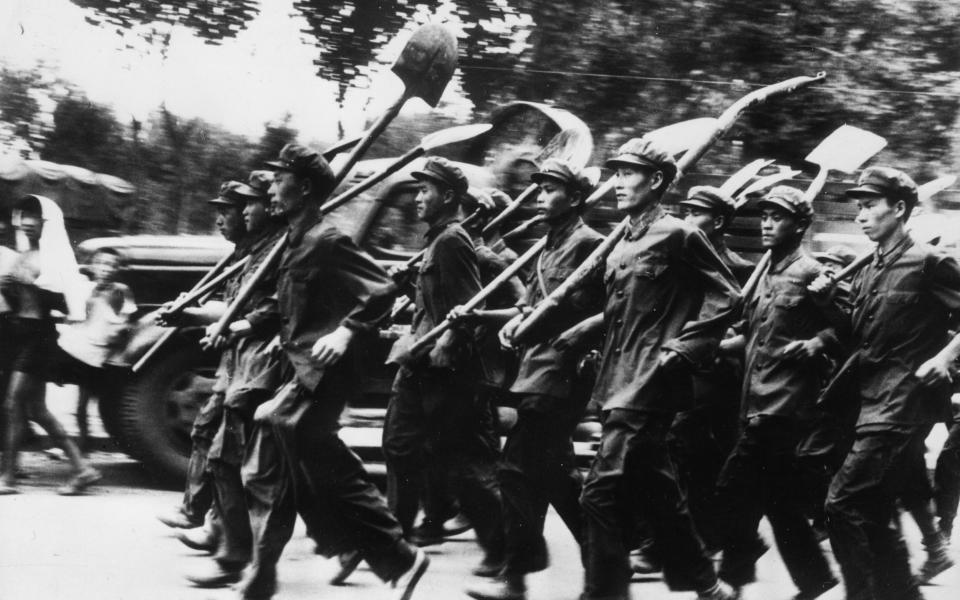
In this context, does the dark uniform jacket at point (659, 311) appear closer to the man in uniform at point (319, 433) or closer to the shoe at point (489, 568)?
the man in uniform at point (319, 433)

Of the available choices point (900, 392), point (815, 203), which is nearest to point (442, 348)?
point (900, 392)

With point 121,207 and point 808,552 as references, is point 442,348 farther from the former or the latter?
point 121,207

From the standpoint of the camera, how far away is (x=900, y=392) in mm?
4977

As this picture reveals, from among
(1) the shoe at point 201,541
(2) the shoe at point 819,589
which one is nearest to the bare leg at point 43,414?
(1) the shoe at point 201,541

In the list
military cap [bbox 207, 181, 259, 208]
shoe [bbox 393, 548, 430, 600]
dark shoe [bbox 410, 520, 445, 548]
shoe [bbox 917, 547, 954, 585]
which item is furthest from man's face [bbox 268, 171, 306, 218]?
shoe [bbox 917, 547, 954, 585]

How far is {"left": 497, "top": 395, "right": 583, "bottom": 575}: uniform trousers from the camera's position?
5.62 metres

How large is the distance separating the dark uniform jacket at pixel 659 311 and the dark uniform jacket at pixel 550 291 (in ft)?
1.37

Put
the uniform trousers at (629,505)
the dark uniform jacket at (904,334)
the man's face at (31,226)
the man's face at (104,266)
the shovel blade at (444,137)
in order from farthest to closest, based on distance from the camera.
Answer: the man's face at (104,266)
the man's face at (31,226)
the shovel blade at (444,137)
the dark uniform jacket at (904,334)
the uniform trousers at (629,505)

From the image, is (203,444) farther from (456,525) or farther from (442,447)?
(456,525)

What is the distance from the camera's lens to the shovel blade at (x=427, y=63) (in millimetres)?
6410

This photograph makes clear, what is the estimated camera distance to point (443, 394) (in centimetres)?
614

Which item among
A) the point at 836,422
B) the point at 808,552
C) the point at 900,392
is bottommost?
the point at 808,552

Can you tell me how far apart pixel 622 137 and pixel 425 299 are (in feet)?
9.49

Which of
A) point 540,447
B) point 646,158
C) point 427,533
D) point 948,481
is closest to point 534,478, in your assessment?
point 540,447
